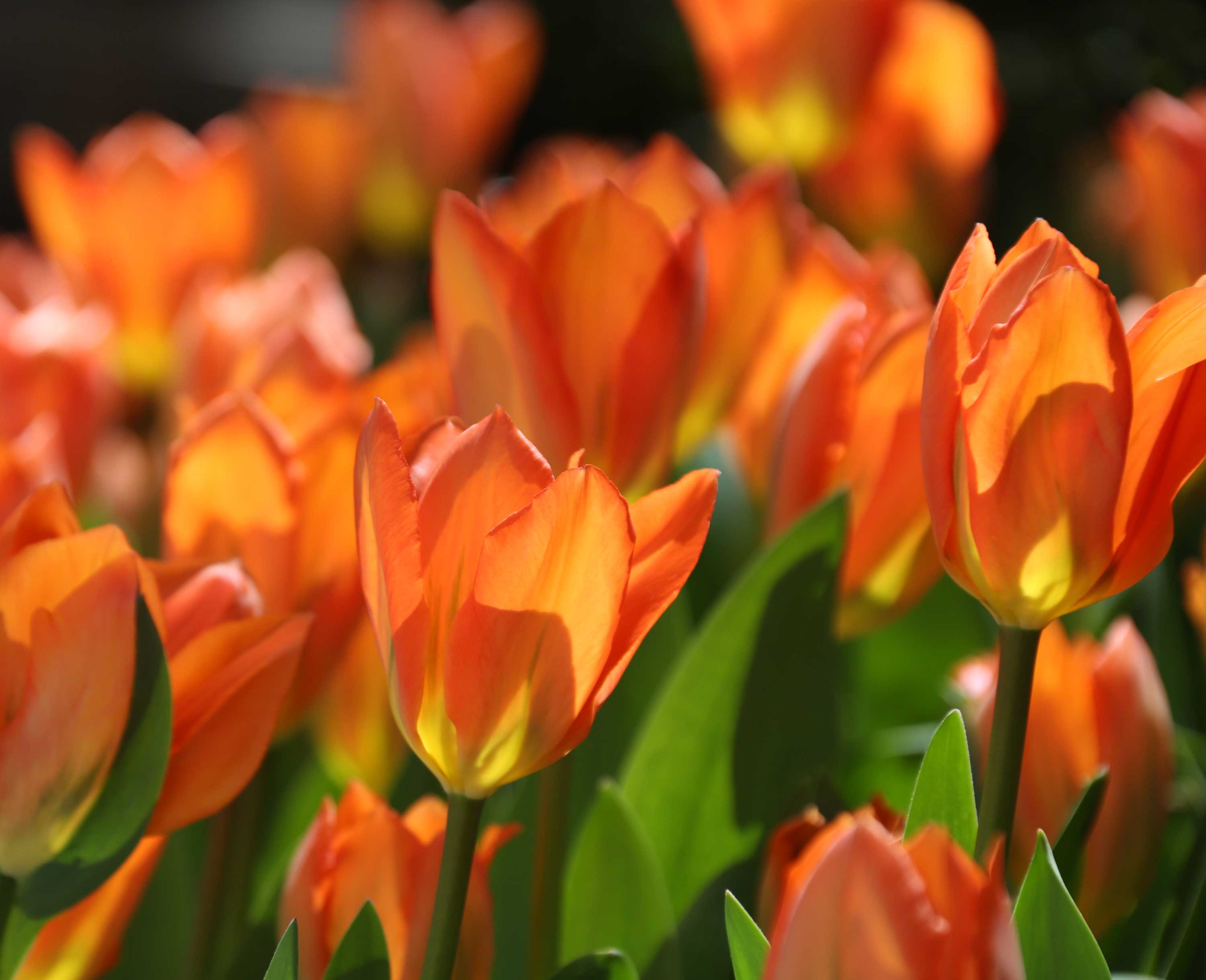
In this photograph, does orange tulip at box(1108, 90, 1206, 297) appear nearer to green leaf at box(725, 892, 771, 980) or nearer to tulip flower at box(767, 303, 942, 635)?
tulip flower at box(767, 303, 942, 635)

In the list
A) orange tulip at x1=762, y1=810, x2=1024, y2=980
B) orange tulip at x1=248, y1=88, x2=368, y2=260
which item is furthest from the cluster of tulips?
orange tulip at x1=248, y1=88, x2=368, y2=260

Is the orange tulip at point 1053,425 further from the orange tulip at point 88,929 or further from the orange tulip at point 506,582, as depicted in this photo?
the orange tulip at point 88,929

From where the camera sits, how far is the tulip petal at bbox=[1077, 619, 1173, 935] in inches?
13.5

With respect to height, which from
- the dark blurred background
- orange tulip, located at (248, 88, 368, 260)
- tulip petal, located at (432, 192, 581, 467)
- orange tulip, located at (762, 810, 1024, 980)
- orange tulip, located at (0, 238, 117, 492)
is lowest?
the dark blurred background

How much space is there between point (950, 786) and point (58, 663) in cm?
18

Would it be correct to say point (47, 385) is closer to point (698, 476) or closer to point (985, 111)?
point (698, 476)

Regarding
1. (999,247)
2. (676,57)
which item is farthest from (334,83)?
(999,247)

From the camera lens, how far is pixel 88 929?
32 centimetres

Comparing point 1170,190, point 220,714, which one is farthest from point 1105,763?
point 1170,190

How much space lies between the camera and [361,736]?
17.8 inches

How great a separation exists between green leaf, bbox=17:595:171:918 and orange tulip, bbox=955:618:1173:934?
20 centimetres

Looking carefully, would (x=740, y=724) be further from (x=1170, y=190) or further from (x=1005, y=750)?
(x=1170, y=190)

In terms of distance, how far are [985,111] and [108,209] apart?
0.45 meters

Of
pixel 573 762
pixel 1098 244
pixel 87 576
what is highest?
pixel 87 576
